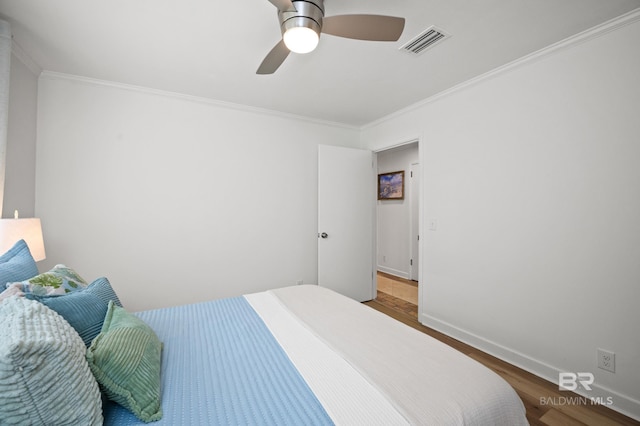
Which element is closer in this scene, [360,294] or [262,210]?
[262,210]

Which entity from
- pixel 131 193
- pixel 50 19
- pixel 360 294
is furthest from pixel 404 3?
pixel 360 294

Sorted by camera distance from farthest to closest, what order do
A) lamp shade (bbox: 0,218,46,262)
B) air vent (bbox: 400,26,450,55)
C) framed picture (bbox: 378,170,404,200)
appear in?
1. framed picture (bbox: 378,170,404,200)
2. air vent (bbox: 400,26,450,55)
3. lamp shade (bbox: 0,218,46,262)

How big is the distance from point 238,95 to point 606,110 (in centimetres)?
298

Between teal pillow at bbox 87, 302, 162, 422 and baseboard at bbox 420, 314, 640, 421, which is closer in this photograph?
teal pillow at bbox 87, 302, 162, 422

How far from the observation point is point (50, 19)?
1.67 meters

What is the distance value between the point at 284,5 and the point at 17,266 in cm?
178

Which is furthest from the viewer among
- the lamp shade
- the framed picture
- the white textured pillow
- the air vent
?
the framed picture

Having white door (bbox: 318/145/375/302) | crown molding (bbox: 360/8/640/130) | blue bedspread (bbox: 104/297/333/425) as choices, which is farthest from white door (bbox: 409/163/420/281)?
blue bedspread (bbox: 104/297/333/425)

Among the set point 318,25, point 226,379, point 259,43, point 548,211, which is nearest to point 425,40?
point 318,25

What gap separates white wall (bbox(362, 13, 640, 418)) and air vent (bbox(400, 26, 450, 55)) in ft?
2.63

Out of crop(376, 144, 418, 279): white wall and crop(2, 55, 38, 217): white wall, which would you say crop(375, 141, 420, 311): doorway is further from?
crop(2, 55, 38, 217): white wall

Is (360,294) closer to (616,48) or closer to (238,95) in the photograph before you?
(238,95)

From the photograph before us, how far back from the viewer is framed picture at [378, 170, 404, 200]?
4.94m

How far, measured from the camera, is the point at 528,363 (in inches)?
82.7
